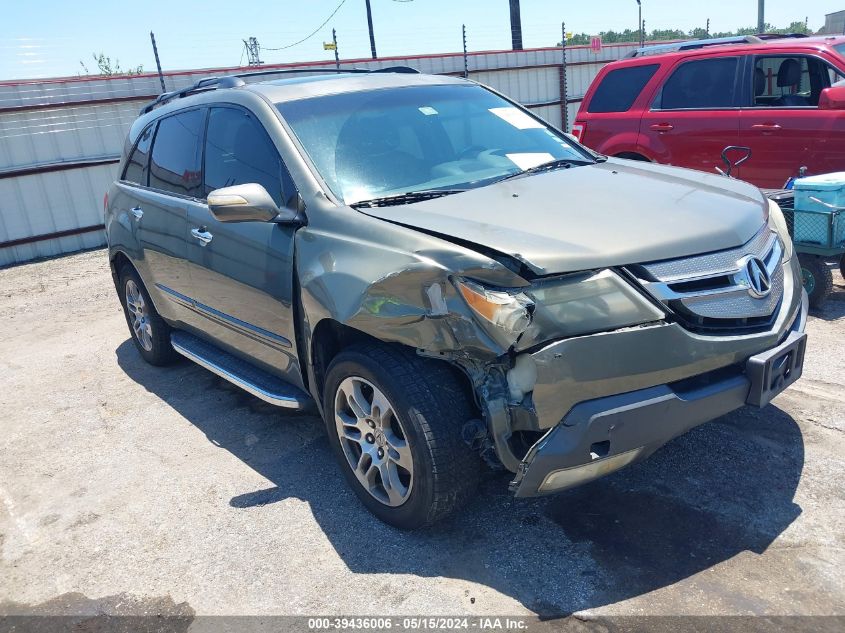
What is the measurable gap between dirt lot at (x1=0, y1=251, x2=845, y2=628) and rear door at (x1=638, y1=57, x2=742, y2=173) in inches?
116

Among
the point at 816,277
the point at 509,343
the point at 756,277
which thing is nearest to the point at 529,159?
the point at 756,277

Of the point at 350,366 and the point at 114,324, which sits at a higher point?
the point at 350,366

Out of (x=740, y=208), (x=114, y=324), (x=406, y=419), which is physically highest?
(x=740, y=208)

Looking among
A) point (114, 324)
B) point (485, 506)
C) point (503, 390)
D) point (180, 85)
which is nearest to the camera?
point (503, 390)

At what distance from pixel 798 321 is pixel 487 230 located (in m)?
1.38

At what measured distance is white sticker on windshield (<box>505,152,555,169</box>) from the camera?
12.6 ft

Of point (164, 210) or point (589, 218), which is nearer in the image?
point (589, 218)

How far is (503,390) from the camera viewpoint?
267 cm

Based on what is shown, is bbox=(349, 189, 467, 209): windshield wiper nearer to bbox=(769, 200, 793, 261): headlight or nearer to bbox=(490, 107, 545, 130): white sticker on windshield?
bbox=(490, 107, 545, 130): white sticker on windshield

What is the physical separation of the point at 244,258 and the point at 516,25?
20.5 m

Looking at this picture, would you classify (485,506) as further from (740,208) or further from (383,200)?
(740,208)

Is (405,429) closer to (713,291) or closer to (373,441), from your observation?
(373,441)

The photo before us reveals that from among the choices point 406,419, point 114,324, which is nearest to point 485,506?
point 406,419

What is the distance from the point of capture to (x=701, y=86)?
719 cm
